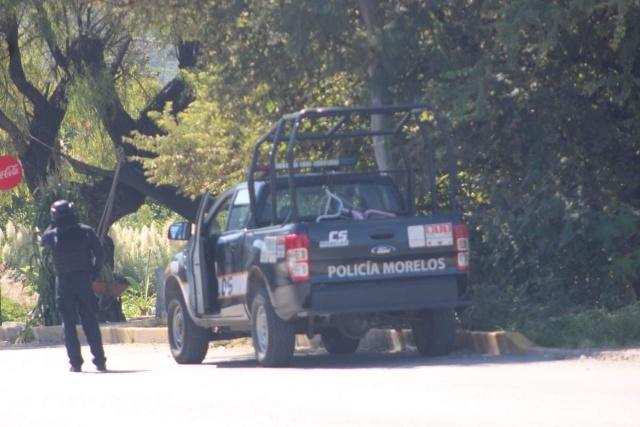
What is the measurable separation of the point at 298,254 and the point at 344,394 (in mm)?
2256

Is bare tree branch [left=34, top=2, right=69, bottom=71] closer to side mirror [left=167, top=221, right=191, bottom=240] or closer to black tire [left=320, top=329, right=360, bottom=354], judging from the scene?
side mirror [left=167, top=221, right=191, bottom=240]

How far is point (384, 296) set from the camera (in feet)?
43.3

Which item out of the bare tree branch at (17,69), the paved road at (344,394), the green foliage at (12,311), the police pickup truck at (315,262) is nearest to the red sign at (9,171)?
the bare tree branch at (17,69)

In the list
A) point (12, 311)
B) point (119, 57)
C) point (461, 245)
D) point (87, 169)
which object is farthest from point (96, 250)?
point (12, 311)

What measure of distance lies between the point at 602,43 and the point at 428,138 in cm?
306

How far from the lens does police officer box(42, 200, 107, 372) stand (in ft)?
47.0

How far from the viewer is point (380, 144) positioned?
17.0 metres

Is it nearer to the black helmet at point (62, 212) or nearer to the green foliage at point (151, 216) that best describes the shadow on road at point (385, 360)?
the black helmet at point (62, 212)

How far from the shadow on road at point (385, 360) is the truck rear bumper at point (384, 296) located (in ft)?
1.96

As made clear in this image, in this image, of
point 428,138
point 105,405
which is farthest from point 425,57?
point 105,405

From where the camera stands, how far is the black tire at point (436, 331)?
1389 centimetres

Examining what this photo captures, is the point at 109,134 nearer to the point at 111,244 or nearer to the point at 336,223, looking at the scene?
the point at 111,244

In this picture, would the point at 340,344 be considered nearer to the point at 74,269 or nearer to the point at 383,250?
the point at 383,250

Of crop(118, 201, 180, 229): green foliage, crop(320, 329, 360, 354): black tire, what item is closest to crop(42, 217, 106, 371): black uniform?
crop(320, 329, 360, 354): black tire
